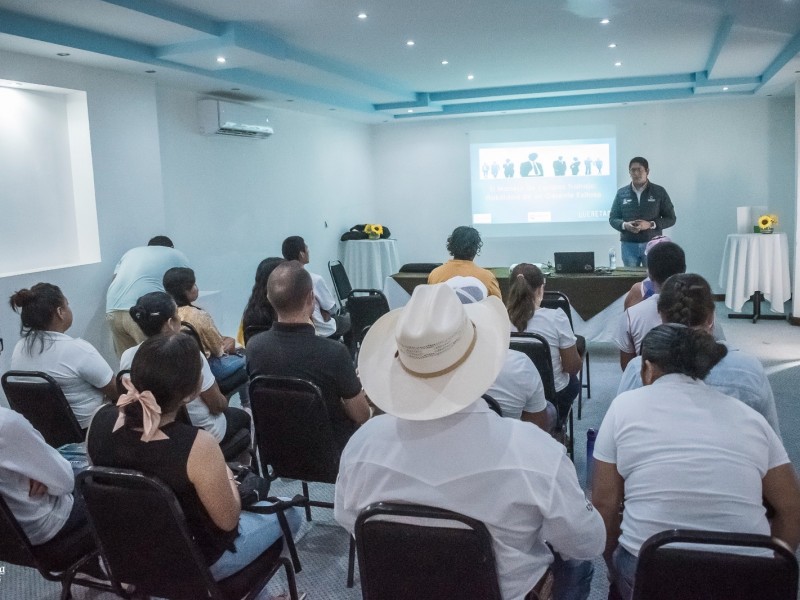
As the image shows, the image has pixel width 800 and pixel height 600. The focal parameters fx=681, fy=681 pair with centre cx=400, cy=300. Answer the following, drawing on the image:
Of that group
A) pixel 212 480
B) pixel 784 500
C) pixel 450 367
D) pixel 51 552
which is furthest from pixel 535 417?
pixel 51 552

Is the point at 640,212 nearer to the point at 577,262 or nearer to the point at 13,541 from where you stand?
the point at 577,262

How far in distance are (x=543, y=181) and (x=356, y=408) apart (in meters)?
7.36

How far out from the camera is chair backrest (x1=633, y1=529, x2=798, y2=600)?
A: 1354 mm

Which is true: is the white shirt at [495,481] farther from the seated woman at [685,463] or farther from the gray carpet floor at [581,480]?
the gray carpet floor at [581,480]

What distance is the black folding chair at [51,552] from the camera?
6.45 ft

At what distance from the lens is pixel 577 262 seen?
20.2 feet

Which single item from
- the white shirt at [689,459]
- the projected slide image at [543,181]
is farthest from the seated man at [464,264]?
the projected slide image at [543,181]

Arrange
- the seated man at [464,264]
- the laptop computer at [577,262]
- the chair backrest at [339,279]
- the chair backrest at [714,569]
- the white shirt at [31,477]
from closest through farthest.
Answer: the chair backrest at [714,569], the white shirt at [31,477], the seated man at [464,264], the laptop computer at [577,262], the chair backrest at [339,279]

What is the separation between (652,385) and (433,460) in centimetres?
66

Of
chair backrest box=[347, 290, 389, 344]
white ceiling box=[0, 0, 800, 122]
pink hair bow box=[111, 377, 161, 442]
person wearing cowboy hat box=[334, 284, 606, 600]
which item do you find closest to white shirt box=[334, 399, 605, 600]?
person wearing cowboy hat box=[334, 284, 606, 600]

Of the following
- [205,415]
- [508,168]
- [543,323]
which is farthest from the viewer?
[508,168]

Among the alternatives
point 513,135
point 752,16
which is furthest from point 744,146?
point 752,16

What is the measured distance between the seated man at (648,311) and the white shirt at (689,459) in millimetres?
1327

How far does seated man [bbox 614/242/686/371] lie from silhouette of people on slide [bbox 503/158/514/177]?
626 centimetres
